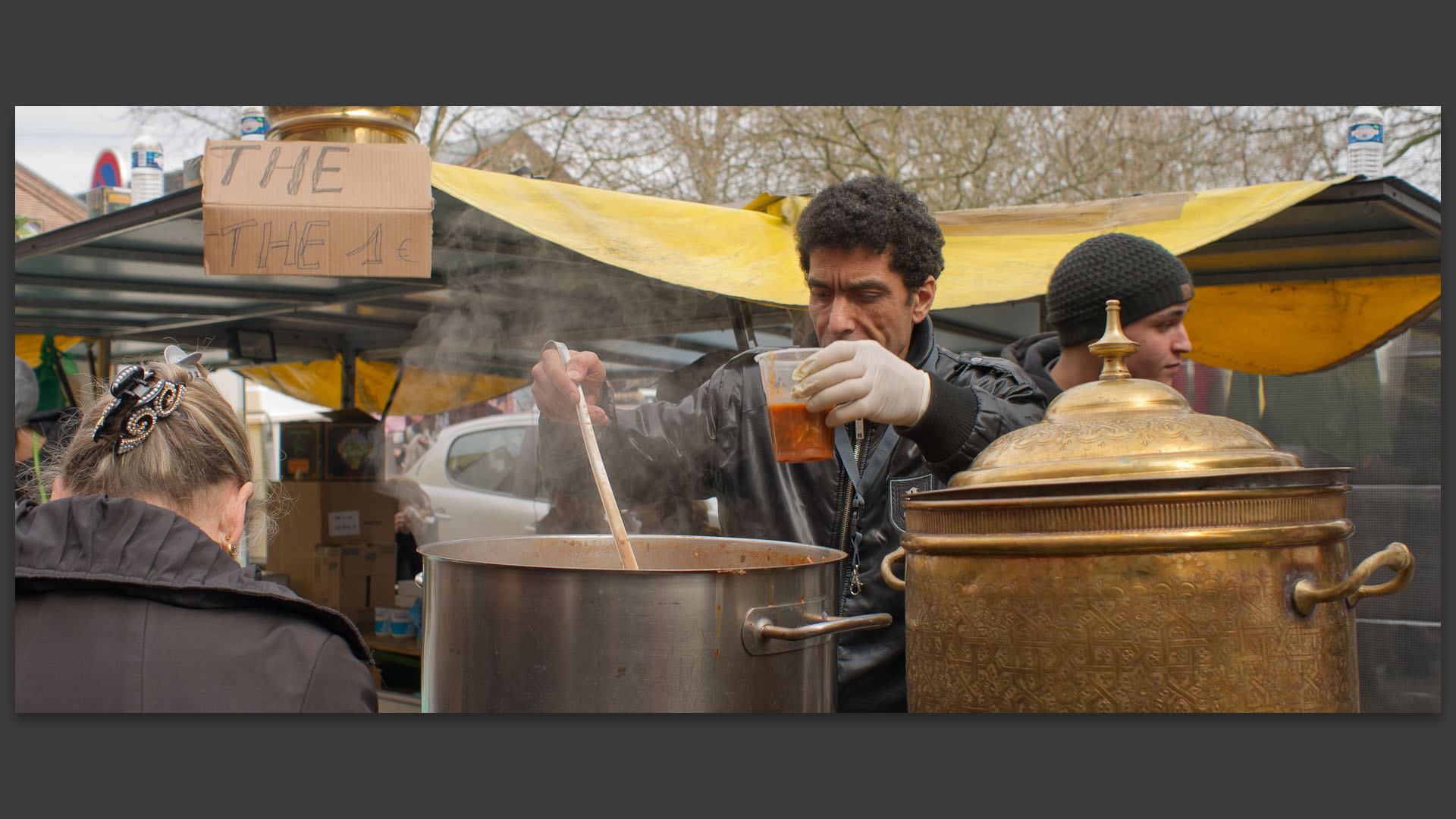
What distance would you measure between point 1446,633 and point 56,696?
2.41 meters

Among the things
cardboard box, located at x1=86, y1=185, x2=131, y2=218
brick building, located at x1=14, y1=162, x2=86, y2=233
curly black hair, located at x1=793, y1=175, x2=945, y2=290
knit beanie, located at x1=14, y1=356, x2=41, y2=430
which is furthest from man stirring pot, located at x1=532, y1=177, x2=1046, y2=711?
cardboard box, located at x1=86, y1=185, x2=131, y2=218

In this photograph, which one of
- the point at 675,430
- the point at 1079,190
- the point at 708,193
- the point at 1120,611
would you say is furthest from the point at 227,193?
the point at 1079,190

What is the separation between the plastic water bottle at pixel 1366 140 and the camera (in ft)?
11.0

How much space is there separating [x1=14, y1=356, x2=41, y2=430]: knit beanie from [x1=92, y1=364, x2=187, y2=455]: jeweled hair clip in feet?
7.99

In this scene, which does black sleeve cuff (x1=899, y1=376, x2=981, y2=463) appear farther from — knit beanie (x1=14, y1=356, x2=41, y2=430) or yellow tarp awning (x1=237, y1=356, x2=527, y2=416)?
yellow tarp awning (x1=237, y1=356, x2=527, y2=416)

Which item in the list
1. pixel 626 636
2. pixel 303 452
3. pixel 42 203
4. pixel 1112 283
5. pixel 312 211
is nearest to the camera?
pixel 626 636

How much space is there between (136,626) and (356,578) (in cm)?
518

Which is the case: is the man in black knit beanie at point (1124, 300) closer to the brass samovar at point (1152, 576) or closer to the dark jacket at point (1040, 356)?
the dark jacket at point (1040, 356)

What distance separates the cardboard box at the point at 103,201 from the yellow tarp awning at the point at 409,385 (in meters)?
3.08

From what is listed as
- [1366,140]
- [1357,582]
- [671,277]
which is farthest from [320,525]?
[1357,582]

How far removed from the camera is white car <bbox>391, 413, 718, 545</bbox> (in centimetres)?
699

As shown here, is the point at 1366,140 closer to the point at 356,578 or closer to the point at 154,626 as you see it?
the point at 154,626

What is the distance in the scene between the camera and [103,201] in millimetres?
3854

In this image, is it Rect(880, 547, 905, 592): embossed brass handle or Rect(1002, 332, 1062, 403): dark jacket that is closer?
Rect(880, 547, 905, 592): embossed brass handle
